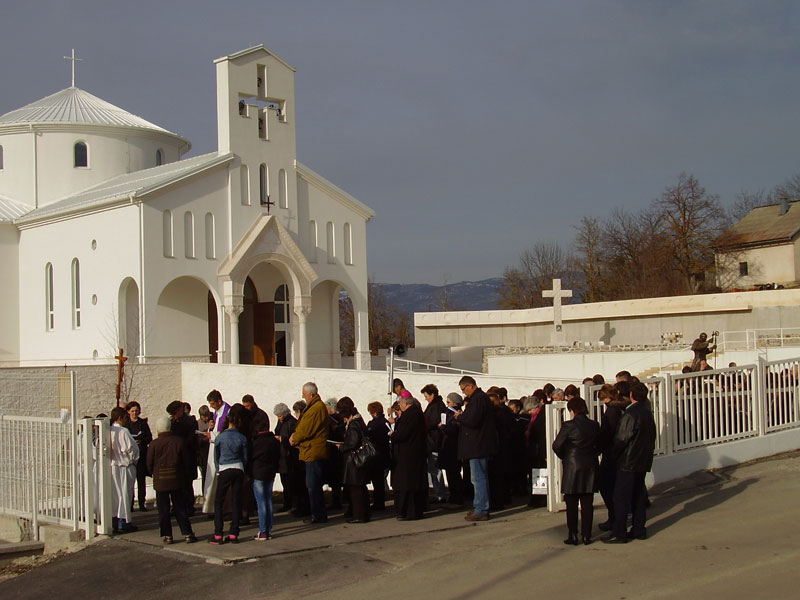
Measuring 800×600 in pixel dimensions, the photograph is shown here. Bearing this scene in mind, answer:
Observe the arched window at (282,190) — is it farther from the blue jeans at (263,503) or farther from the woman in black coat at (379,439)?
the blue jeans at (263,503)

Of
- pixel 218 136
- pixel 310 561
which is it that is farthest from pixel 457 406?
pixel 218 136

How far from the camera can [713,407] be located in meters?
14.4

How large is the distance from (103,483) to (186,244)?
18.6 metres

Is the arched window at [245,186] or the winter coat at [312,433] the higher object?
the arched window at [245,186]

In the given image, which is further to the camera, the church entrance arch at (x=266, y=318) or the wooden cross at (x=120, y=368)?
the church entrance arch at (x=266, y=318)

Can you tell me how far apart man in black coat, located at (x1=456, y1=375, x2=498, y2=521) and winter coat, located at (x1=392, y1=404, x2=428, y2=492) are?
2.01ft

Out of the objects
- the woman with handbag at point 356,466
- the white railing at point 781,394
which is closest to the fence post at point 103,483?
the woman with handbag at point 356,466

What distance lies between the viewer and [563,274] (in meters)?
74.0

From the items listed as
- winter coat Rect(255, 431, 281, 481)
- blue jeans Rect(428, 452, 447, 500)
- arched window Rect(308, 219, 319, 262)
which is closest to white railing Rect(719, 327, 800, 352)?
arched window Rect(308, 219, 319, 262)

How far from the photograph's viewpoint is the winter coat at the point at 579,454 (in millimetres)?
9953

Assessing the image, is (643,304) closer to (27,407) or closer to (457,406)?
(27,407)

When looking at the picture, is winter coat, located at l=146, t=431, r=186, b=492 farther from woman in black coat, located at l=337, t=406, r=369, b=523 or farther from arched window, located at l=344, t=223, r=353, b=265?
arched window, located at l=344, t=223, r=353, b=265

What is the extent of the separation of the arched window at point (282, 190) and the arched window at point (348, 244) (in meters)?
2.69

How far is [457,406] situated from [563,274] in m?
62.0
